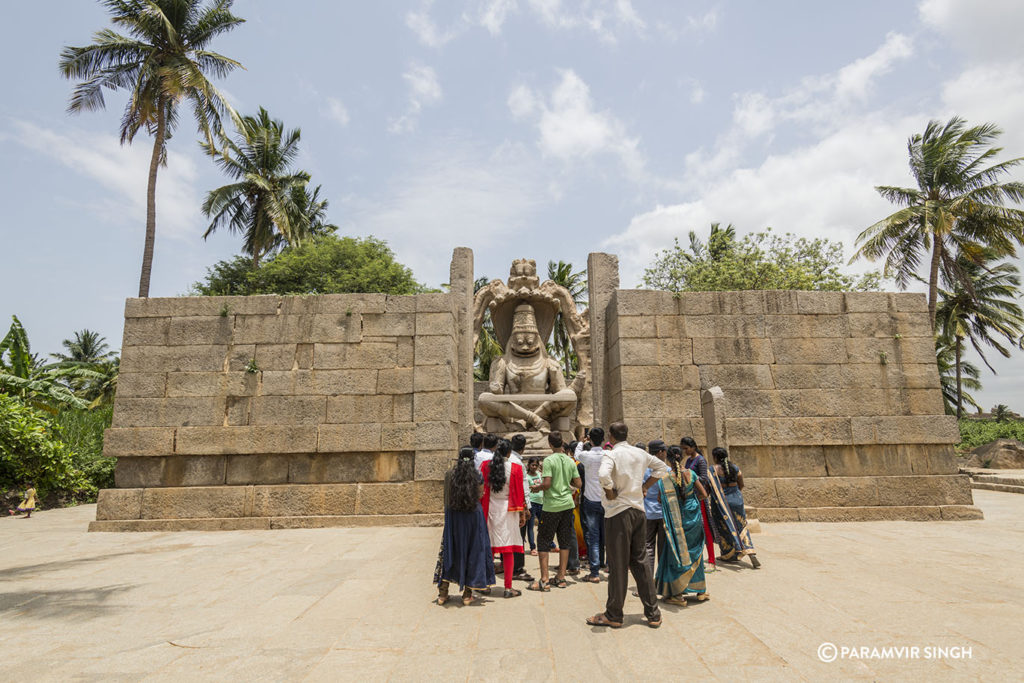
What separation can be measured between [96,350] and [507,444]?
6059cm

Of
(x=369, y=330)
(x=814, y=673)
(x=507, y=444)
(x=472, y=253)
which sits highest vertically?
(x=472, y=253)

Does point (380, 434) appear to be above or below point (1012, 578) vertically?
above

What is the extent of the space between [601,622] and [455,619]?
1.18 metres

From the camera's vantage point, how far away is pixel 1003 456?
65.9 ft

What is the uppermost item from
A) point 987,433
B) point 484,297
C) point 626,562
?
point 484,297

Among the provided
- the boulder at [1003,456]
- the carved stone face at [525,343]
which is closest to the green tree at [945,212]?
the boulder at [1003,456]

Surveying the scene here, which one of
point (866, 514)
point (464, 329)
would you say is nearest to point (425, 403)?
point (464, 329)

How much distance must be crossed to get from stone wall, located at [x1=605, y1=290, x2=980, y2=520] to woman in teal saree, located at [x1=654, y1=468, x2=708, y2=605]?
417cm

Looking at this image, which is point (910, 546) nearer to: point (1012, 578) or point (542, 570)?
point (1012, 578)

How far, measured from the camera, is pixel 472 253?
1081 cm

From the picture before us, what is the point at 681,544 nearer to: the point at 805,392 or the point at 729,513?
the point at 729,513

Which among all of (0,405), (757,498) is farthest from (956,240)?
(0,405)

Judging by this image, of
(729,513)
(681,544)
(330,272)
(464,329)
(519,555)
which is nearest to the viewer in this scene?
(681,544)

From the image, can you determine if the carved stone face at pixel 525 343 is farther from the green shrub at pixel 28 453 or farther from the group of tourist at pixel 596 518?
the green shrub at pixel 28 453
